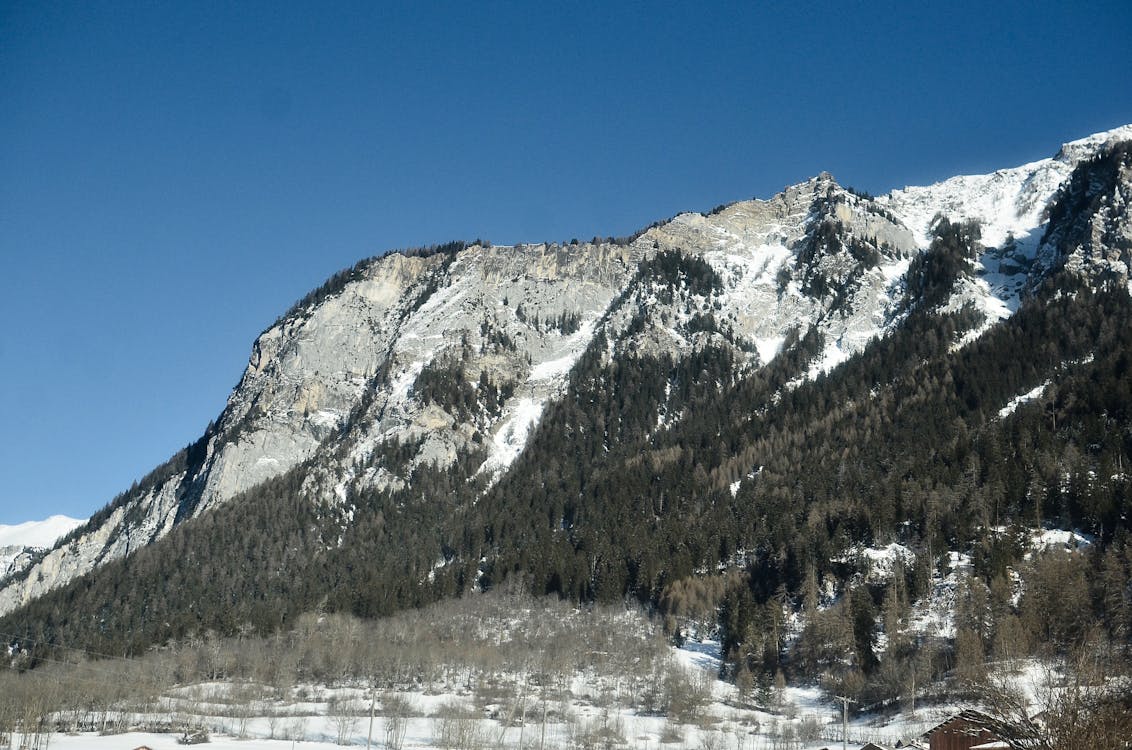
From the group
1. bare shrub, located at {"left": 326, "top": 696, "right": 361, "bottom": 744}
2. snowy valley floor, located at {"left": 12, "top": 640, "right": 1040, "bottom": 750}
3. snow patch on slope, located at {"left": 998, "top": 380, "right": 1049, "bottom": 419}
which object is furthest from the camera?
snow patch on slope, located at {"left": 998, "top": 380, "right": 1049, "bottom": 419}

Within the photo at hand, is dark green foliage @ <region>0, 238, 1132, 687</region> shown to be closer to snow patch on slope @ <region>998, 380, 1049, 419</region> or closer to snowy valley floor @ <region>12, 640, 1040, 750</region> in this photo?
snow patch on slope @ <region>998, 380, 1049, 419</region>

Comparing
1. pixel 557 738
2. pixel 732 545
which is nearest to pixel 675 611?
pixel 732 545

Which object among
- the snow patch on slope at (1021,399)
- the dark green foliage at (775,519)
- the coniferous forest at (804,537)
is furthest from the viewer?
the snow patch on slope at (1021,399)

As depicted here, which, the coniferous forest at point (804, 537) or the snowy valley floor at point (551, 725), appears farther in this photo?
the coniferous forest at point (804, 537)

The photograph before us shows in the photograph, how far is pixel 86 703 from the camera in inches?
4658

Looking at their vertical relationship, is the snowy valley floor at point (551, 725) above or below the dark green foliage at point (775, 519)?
below

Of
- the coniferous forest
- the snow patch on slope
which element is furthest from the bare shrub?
the snow patch on slope

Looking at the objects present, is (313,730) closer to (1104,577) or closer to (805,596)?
(805,596)

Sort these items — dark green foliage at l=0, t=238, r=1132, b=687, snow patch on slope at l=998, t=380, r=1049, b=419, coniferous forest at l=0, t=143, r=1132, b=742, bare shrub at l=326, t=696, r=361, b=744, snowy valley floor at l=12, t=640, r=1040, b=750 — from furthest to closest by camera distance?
snow patch on slope at l=998, t=380, r=1049, b=419, dark green foliage at l=0, t=238, r=1132, b=687, coniferous forest at l=0, t=143, r=1132, b=742, bare shrub at l=326, t=696, r=361, b=744, snowy valley floor at l=12, t=640, r=1040, b=750

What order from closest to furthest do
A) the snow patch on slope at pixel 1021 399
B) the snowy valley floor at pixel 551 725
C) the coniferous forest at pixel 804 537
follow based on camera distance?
the snowy valley floor at pixel 551 725 < the coniferous forest at pixel 804 537 < the snow patch on slope at pixel 1021 399

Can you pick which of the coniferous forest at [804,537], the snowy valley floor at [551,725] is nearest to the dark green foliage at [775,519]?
the coniferous forest at [804,537]

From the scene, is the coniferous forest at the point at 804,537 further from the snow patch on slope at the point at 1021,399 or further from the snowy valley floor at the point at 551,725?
the snowy valley floor at the point at 551,725

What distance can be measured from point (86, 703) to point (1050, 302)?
17916 cm

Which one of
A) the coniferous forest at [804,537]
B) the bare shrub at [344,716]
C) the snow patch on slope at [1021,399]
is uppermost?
the snow patch on slope at [1021,399]
